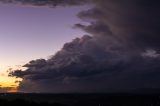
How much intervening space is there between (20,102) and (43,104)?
8.95 m

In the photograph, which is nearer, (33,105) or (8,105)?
(8,105)

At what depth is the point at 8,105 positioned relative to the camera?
344 ft

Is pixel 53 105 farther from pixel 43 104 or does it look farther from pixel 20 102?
pixel 20 102

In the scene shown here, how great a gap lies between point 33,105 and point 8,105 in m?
9.39

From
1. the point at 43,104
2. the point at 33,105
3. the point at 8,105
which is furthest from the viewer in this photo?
the point at 43,104

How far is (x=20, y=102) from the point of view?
113 m

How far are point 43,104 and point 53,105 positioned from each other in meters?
4.91

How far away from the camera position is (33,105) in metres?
112

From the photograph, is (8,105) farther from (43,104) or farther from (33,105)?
(43,104)

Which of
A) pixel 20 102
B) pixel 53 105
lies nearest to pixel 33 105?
pixel 20 102

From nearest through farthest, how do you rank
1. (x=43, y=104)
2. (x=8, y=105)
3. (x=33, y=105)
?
(x=8, y=105) → (x=33, y=105) → (x=43, y=104)

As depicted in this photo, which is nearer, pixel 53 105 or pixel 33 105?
pixel 33 105

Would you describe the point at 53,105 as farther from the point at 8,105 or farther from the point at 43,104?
the point at 8,105

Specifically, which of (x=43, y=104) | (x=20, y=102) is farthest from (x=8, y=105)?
(x=43, y=104)
